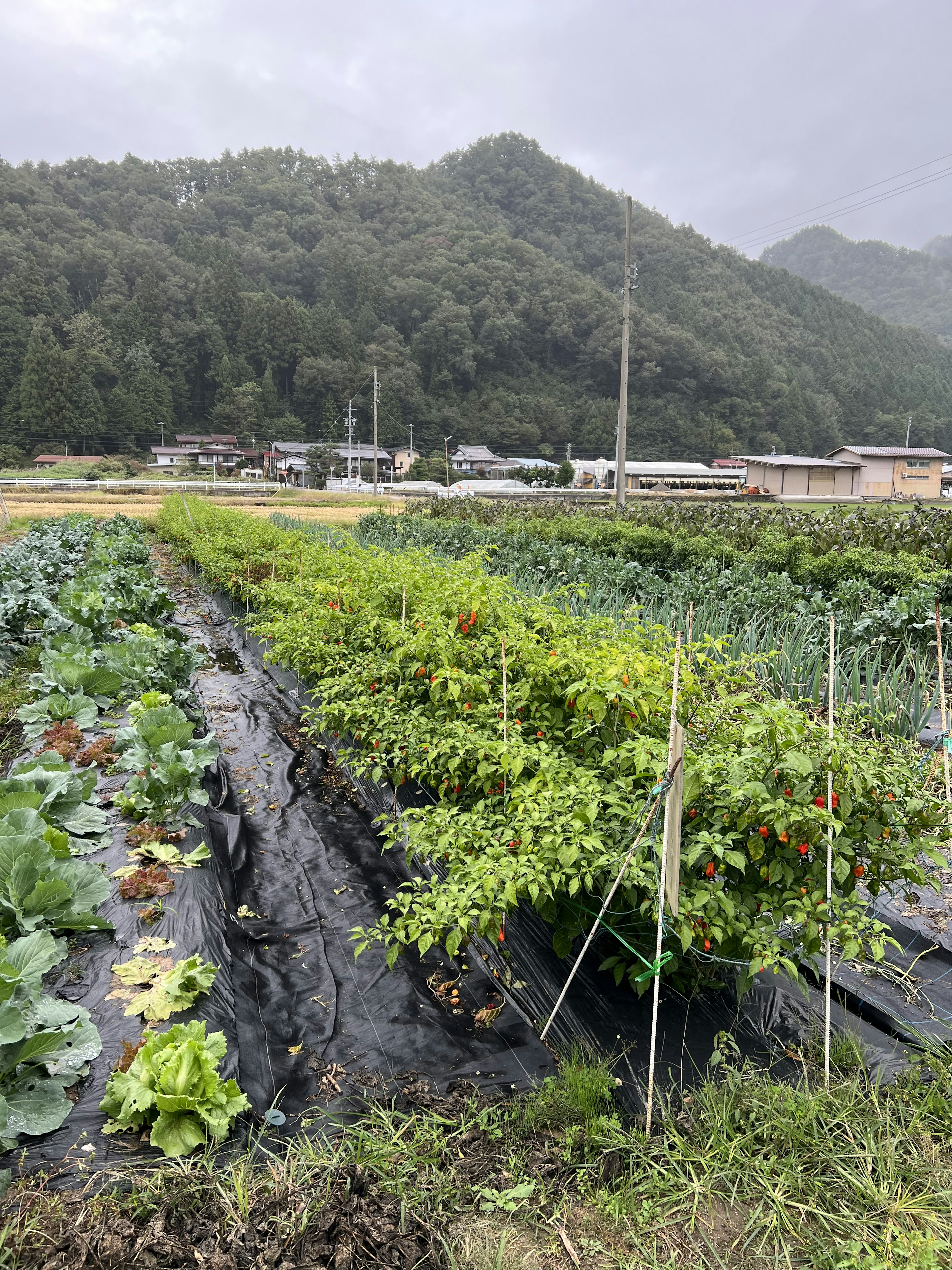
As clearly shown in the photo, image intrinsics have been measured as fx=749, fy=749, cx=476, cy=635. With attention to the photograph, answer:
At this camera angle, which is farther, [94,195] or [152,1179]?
[94,195]

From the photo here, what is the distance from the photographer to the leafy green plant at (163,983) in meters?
2.75

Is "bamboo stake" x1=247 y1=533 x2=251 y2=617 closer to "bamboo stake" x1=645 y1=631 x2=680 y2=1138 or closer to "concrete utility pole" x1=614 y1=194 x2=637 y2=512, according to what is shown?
"bamboo stake" x1=645 y1=631 x2=680 y2=1138

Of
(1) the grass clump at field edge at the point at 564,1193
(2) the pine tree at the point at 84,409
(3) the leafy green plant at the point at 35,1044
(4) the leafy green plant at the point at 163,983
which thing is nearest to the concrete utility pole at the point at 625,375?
(4) the leafy green plant at the point at 163,983

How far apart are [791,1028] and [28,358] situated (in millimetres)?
69284

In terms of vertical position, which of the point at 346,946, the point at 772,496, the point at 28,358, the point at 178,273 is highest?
the point at 178,273

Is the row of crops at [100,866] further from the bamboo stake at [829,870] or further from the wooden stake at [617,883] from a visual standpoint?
the bamboo stake at [829,870]

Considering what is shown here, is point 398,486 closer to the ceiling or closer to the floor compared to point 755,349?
closer to the floor

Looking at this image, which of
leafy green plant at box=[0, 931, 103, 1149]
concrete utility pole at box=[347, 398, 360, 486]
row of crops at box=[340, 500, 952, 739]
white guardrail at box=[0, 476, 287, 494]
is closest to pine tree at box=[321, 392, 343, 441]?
concrete utility pole at box=[347, 398, 360, 486]

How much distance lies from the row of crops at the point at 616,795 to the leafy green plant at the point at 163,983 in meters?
0.63

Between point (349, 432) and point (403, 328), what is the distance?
94.5 feet

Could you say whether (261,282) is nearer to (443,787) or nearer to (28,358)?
(28,358)

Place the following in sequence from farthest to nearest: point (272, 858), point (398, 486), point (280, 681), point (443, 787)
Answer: point (398, 486) → point (280, 681) → point (272, 858) → point (443, 787)

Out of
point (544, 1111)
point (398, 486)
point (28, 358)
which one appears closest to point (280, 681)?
point (544, 1111)

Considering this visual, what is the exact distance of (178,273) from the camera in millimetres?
71688
